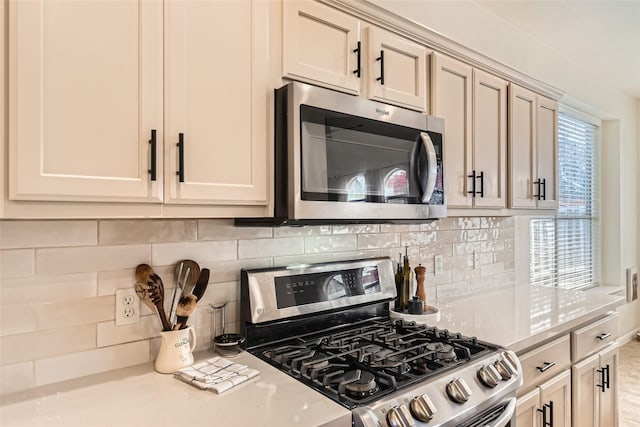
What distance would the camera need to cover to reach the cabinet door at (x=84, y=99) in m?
0.91

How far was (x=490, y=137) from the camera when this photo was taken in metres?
2.22

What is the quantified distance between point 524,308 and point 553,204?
2.82 feet

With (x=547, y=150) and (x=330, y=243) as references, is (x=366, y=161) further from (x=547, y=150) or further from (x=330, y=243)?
(x=547, y=150)

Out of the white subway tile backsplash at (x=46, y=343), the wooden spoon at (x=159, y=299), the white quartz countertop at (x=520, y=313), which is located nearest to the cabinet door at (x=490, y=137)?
the white quartz countertop at (x=520, y=313)

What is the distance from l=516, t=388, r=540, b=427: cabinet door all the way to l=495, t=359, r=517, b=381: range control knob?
0.29 meters

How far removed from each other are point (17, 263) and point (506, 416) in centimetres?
158

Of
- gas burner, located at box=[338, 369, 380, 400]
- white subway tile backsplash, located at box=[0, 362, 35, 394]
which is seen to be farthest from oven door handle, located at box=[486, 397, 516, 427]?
white subway tile backsplash, located at box=[0, 362, 35, 394]

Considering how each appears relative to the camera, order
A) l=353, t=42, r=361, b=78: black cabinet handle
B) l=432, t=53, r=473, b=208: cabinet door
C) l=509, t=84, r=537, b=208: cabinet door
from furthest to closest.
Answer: l=509, t=84, r=537, b=208: cabinet door
l=432, t=53, r=473, b=208: cabinet door
l=353, t=42, r=361, b=78: black cabinet handle

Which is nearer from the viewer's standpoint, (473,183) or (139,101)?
(139,101)

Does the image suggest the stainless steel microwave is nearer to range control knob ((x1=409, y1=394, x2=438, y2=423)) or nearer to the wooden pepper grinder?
the wooden pepper grinder

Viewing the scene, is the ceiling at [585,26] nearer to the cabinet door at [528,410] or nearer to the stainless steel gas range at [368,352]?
the stainless steel gas range at [368,352]

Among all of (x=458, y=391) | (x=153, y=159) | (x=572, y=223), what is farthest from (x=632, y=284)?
(x=153, y=159)

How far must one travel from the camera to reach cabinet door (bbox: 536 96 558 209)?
256 centimetres

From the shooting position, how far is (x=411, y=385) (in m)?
1.18
